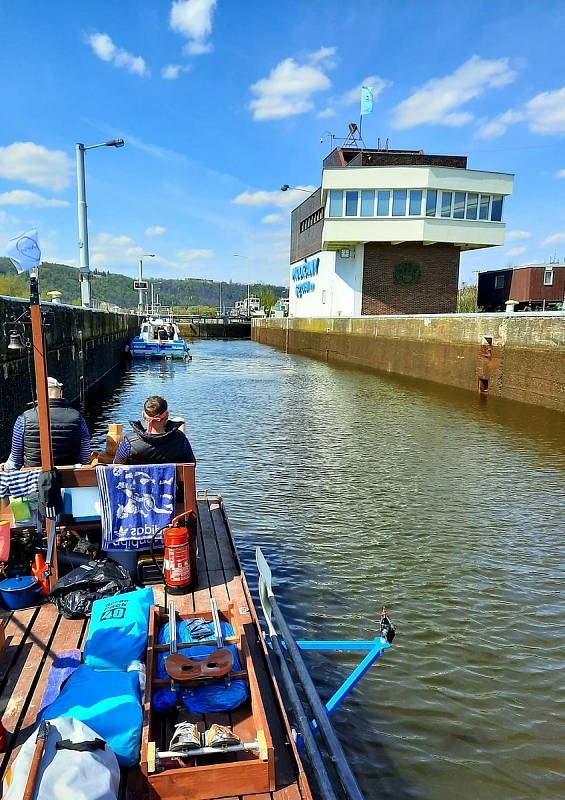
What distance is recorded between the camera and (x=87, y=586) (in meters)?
4.90

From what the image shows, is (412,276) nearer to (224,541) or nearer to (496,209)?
(496,209)

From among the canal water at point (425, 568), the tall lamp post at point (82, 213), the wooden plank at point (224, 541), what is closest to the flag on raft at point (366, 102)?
the tall lamp post at point (82, 213)

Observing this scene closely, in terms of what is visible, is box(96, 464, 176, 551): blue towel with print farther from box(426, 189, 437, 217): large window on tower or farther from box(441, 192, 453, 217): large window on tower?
box(441, 192, 453, 217): large window on tower

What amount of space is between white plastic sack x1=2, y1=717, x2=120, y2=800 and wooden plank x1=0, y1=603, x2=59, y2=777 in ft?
1.64

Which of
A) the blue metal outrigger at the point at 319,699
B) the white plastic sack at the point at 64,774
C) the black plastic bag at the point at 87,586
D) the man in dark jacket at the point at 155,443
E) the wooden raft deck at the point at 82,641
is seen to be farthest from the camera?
the man in dark jacket at the point at 155,443

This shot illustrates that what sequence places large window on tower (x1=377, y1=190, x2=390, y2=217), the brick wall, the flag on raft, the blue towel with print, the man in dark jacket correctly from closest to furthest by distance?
1. the blue towel with print
2. the man in dark jacket
3. large window on tower (x1=377, y1=190, x2=390, y2=217)
4. the brick wall
5. the flag on raft

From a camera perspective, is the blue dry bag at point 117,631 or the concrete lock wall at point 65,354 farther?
the concrete lock wall at point 65,354

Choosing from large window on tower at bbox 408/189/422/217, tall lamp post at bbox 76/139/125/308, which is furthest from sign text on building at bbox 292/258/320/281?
tall lamp post at bbox 76/139/125/308

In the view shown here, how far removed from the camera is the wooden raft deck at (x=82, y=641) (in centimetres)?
314

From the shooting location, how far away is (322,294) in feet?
161

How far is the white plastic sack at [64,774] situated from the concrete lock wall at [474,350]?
686 inches

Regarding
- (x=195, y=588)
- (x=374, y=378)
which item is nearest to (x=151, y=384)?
(x=374, y=378)

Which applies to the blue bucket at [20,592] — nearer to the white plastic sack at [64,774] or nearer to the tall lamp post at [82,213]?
the white plastic sack at [64,774]

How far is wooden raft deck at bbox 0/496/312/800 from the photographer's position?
3145 mm
